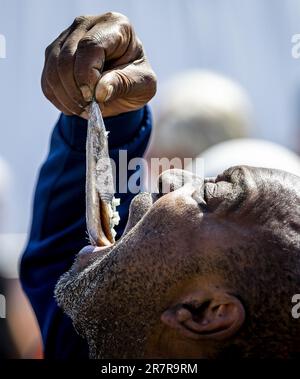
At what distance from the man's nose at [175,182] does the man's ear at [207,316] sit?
130 mm

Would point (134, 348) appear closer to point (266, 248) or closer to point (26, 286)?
point (266, 248)

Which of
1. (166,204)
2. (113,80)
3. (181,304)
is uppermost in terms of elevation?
(113,80)

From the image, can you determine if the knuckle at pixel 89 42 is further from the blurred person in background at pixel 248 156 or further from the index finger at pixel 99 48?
the blurred person in background at pixel 248 156

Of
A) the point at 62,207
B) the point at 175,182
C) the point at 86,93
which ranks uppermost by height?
the point at 86,93

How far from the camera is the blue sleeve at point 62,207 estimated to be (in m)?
1.53

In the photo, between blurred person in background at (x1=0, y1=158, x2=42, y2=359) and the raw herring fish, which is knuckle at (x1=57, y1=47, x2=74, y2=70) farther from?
→ blurred person in background at (x1=0, y1=158, x2=42, y2=359)

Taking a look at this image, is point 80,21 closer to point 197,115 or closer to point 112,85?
point 112,85

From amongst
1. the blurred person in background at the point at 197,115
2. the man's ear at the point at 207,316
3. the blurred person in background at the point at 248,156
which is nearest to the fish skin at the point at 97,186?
the man's ear at the point at 207,316

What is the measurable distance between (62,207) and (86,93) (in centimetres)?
Answer: 38

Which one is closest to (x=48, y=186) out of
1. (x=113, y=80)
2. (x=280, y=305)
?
(x=113, y=80)

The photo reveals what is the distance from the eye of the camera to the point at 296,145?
2.25 meters

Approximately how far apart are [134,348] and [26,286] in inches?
18.2

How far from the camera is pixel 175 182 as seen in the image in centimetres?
119

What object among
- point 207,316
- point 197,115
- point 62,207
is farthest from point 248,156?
point 207,316
